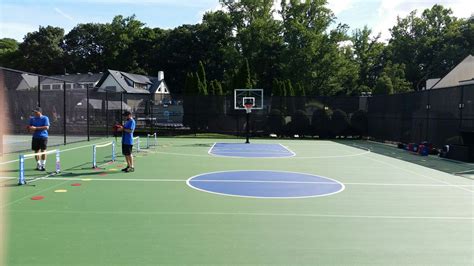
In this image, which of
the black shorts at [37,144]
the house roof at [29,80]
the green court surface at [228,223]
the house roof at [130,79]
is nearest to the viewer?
the green court surface at [228,223]

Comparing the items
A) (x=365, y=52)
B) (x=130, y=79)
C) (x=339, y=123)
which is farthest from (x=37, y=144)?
(x=365, y=52)

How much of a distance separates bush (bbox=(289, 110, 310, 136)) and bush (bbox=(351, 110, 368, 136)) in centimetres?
303

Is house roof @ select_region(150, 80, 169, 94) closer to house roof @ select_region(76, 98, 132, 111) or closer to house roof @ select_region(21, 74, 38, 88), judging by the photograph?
house roof @ select_region(21, 74, 38, 88)

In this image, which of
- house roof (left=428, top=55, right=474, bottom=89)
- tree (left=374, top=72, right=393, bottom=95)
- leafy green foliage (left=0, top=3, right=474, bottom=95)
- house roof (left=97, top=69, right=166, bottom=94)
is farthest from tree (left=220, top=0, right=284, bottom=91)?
house roof (left=428, top=55, right=474, bottom=89)

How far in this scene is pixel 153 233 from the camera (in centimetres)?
532

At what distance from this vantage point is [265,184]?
9.02m

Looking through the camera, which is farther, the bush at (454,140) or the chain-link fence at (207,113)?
the chain-link fence at (207,113)

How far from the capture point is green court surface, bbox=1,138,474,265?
179 inches

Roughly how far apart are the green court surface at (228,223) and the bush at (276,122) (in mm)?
15673

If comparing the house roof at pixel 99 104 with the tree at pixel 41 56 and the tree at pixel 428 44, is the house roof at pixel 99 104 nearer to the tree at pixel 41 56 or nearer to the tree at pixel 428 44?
the tree at pixel 428 44

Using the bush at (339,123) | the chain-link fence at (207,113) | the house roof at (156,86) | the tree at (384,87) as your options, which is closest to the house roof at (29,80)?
the chain-link fence at (207,113)

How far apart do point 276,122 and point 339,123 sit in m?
4.12

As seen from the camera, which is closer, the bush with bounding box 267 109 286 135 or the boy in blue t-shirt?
the boy in blue t-shirt

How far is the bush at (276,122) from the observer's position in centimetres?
2580
